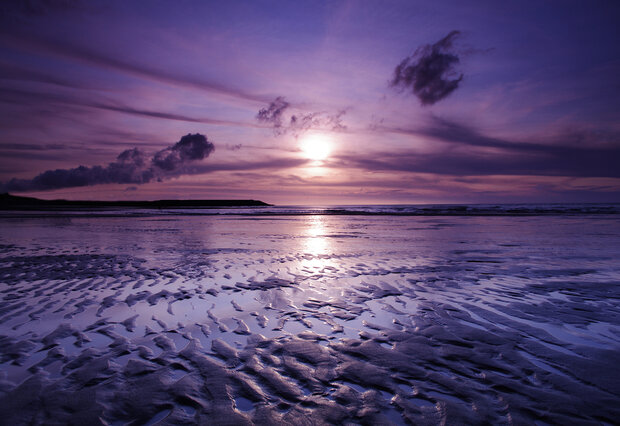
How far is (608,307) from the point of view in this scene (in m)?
5.27

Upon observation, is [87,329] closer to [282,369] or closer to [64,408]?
[64,408]

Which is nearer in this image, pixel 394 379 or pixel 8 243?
pixel 394 379

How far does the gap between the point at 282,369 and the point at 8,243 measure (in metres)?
16.0

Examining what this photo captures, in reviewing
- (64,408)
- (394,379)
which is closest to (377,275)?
(394,379)

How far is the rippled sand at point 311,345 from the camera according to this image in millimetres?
2701

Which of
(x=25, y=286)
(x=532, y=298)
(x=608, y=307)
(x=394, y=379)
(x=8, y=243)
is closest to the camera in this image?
(x=394, y=379)

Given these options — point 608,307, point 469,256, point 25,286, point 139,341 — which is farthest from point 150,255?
point 608,307

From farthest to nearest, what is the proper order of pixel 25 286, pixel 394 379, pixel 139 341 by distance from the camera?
pixel 25 286 < pixel 139 341 < pixel 394 379

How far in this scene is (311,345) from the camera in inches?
154

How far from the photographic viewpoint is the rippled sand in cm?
270

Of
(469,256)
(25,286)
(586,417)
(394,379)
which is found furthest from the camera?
(469,256)

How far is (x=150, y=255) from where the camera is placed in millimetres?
10641

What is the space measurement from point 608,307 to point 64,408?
744cm

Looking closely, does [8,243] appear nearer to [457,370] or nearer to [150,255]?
[150,255]
